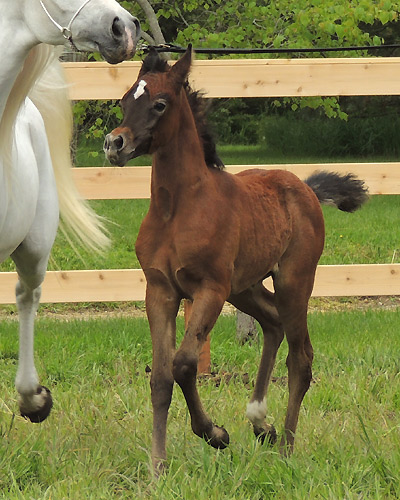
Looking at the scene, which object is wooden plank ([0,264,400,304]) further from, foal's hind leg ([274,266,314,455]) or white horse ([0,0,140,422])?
foal's hind leg ([274,266,314,455])

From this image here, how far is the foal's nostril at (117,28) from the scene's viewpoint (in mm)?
3012

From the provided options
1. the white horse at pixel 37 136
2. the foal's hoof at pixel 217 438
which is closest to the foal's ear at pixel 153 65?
the white horse at pixel 37 136

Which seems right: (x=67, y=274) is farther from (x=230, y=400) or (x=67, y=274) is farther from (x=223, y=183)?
(x=223, y=183)

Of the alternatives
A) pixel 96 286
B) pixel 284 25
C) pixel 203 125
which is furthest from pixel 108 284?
pixel 284 25

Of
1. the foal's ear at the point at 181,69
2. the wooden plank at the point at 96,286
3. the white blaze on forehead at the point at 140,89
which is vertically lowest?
the wooden plank at the point at 96,286

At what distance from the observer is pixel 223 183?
359 centimetres

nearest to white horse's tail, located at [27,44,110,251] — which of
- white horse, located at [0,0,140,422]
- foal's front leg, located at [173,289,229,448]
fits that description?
white horse, located at [0,0,140,422]

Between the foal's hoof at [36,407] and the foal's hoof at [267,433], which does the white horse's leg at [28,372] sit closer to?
the foal's hoof at [36,407]

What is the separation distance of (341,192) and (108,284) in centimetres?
226

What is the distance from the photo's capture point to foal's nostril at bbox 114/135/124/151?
3121 mm

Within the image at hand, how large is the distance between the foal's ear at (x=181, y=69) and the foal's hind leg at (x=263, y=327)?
105 cm

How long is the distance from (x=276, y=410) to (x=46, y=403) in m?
1.05

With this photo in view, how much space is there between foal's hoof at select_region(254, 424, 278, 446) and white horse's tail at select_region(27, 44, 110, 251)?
1422 millimetres

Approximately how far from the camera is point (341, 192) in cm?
419
